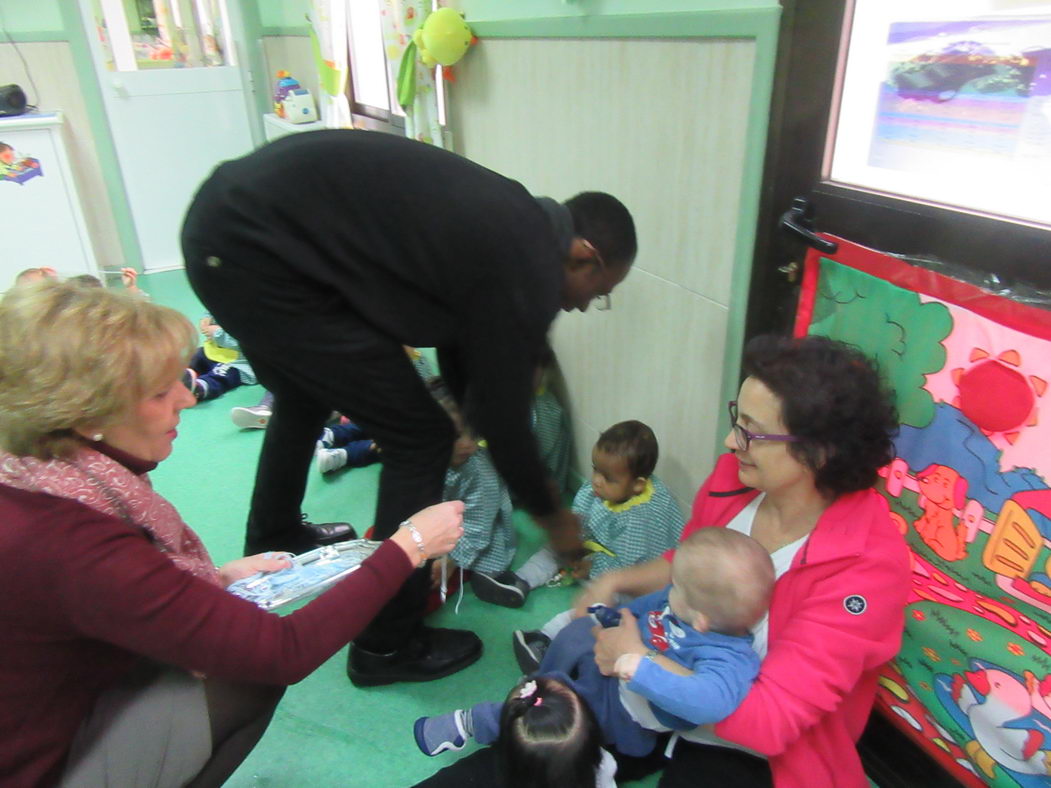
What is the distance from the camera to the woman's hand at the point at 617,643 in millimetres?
1228

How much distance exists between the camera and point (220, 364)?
129 inches

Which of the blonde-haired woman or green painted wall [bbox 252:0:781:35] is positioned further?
green painted wall [bbox 252:0:781:35]

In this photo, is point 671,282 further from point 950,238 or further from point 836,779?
point 836,779

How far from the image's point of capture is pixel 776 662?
1124 millimetres

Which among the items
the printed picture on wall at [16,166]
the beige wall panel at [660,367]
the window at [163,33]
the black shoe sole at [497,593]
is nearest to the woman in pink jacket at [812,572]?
the beige wall panel at [660,367]

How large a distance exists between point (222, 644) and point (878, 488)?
108 cm

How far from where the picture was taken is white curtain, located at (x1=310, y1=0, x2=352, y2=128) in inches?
133

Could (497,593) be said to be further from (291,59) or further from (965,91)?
(291,59)

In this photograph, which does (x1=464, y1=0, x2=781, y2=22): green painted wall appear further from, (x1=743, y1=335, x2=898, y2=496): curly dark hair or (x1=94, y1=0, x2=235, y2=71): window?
(x1=94, y1=0, x2=235, y2=71): window

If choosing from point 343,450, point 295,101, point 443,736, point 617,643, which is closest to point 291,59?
point 295,101

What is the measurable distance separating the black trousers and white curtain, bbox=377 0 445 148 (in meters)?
1.30

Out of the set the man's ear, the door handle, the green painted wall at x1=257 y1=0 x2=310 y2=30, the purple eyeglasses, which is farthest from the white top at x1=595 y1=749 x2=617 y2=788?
the green painted wall at x1=257 y1=0 x2=310 y2=30

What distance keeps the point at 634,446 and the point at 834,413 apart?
0.73 meters

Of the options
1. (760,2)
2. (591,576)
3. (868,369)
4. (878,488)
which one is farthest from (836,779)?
(760,2)
